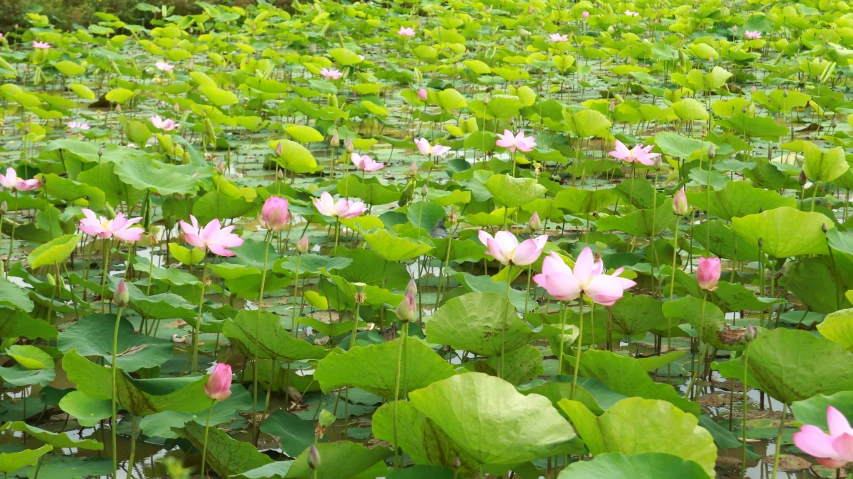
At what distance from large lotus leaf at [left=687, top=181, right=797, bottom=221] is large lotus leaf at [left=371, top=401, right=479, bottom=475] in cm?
124

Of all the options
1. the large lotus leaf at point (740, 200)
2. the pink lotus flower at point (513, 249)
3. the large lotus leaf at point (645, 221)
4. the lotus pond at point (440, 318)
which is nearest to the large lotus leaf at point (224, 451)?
the lotus pond at point (440, 318)

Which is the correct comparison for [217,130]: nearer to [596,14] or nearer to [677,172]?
[677,172]

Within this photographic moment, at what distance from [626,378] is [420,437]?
38 centimetres

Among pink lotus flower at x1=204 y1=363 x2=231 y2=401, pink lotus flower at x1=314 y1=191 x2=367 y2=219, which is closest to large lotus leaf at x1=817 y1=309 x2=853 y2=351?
pink lotus flower at x1=204 y1=363 x2=231 y2=401

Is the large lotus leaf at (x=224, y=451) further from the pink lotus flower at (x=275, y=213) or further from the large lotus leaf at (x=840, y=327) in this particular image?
the large lotus leaf at (x=840, y=327)

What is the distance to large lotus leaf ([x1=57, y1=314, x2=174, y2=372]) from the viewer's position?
155 cm

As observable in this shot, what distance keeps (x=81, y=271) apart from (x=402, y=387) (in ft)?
5.18

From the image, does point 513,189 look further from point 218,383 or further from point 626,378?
point 218,383

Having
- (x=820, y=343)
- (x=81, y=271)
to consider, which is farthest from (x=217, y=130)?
(x=820, y=343)

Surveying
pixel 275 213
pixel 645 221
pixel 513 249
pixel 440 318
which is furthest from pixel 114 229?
pixel 645 221

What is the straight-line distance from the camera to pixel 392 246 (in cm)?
187

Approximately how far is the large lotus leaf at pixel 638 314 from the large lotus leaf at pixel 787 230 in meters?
0.25

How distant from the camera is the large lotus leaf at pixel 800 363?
1251 millimetres

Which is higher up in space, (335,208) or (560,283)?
(560,283)
